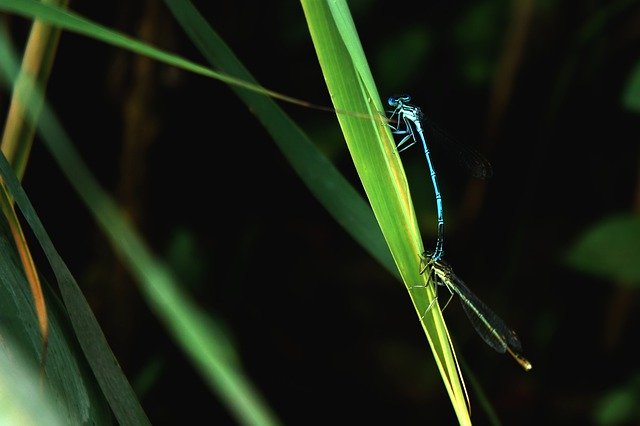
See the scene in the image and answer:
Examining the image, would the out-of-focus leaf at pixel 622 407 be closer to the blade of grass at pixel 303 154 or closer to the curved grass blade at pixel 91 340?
the blade of grass at pixel 303 154

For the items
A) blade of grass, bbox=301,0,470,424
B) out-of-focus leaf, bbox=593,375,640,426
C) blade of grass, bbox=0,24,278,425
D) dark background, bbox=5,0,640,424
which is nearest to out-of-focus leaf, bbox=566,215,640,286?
out-of-focus leaf, bbox=593,375,640,426

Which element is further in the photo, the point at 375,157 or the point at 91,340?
the point at 375,157

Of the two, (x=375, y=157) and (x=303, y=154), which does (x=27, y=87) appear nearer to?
(x=303, y=154)

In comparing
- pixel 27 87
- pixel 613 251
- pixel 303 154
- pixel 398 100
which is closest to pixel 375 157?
pixel 303 154

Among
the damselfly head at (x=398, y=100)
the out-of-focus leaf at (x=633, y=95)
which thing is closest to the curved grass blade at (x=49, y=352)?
the damselfly head at (x=398, y=100)

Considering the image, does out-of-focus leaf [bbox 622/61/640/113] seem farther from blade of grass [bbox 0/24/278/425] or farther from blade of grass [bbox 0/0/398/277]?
blade of grass [bbox 0/24/278/425]

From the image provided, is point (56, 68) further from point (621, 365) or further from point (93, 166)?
point (621, 365)
